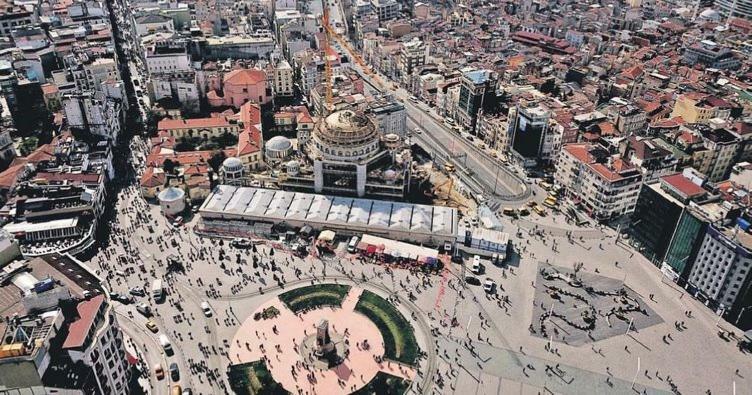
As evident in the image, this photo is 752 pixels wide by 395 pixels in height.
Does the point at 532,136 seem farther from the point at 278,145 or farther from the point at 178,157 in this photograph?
the point at 178,157

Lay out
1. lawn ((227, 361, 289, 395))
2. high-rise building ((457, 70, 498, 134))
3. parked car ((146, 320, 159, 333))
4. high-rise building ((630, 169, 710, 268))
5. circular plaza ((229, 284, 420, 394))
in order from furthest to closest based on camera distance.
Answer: high-rise building ((457, 70, 498, 134)), high-rise building ((630, 169, 710, 268)), parked car ((146, 320, 159, 333)), circular plaza ((229, 284, 420, 394)), lawn ((227, 361, 289, 395))

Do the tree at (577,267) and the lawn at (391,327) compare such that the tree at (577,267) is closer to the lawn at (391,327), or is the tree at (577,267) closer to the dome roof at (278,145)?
the lawn at (391,327)

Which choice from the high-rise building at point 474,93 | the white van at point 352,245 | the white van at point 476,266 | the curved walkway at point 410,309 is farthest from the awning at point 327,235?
the high-rise building at point 474,93

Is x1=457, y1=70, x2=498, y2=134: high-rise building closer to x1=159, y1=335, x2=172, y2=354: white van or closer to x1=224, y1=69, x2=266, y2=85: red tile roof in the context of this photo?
x1=224, y1=69, x2=266, y2=85: red tile roof

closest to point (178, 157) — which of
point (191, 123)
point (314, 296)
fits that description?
point (191, 123)

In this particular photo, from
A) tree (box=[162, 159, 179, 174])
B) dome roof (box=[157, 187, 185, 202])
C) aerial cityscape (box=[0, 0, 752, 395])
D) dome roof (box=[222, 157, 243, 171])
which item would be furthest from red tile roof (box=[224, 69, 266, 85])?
dome roof (box=[157, 187, 185, 202])

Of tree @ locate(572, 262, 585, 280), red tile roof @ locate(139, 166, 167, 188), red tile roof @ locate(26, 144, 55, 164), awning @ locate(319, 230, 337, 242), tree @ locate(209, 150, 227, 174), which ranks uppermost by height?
red tile roof @ locate(26, 144, 55, 164)
